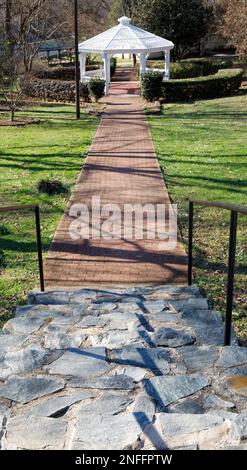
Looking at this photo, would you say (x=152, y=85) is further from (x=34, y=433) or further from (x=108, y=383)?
(x=34, y=433)

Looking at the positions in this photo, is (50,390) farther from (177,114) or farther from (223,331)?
(177,114)

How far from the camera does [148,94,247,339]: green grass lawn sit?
5.80 metres

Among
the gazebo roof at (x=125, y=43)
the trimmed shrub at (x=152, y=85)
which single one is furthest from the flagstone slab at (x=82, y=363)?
the gazebo roof at (x=125, y=43)

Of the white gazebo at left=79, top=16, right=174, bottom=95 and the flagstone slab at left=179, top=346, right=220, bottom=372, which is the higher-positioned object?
the white gazebo at left=79, top=16, right=174, bottom=95

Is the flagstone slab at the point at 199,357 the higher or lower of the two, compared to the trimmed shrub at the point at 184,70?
lower

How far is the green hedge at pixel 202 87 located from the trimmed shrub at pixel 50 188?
Result: 13202mm

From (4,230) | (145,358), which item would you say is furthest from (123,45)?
(145,358)

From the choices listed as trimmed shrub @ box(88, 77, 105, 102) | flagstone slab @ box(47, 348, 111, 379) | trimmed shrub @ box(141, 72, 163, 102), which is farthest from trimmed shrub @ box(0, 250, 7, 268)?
trimmed shrub @ box(88, 77, 105, 102)

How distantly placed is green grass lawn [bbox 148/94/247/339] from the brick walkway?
0.29 metres

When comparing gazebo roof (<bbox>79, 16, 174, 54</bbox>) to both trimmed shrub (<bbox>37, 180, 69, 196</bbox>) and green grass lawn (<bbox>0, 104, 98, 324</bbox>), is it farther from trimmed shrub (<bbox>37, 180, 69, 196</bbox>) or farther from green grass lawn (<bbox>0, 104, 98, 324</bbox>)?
trimmed shrub (<bbox>37, 180, 69, 196</bbox>)

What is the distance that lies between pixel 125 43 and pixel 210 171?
50.7 ft

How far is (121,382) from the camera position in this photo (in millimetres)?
2600

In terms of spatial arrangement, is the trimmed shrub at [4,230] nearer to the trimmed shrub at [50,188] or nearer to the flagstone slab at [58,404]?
the trimmed shrub at [50,188]

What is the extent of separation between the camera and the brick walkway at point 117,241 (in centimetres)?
596
